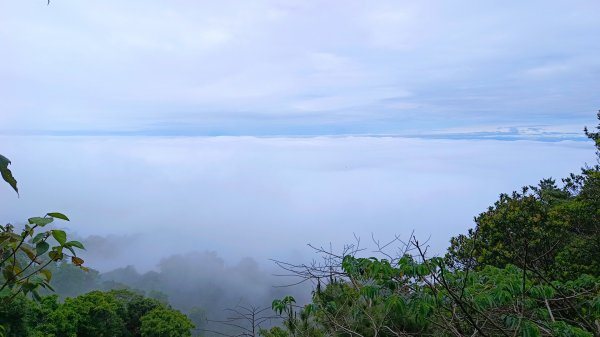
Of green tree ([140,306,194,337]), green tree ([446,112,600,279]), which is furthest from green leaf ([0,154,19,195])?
green tree ([140,306,194,337])

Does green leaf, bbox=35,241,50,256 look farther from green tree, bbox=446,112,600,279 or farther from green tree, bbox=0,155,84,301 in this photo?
green tree, bbox=446,112,600,279

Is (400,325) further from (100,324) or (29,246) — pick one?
(100,324)

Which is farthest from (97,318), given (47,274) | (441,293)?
(47,274)

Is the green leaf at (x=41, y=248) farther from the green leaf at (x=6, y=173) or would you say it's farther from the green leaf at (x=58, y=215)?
the green leaf at (x=6, y=173)

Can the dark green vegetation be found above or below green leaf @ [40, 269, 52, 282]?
below

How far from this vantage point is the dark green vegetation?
3549mm

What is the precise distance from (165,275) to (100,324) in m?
23.5

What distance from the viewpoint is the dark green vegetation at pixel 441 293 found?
3549mm

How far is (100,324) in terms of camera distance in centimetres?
1175

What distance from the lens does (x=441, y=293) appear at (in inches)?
161

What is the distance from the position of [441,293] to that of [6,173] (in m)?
3.57

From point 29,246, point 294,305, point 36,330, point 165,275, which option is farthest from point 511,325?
point 165,275

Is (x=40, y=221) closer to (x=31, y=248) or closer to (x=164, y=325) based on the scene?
(x=31, y=248)

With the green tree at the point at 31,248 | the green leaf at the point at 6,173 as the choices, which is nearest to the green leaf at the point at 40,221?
the green tree at the point at 31,248
